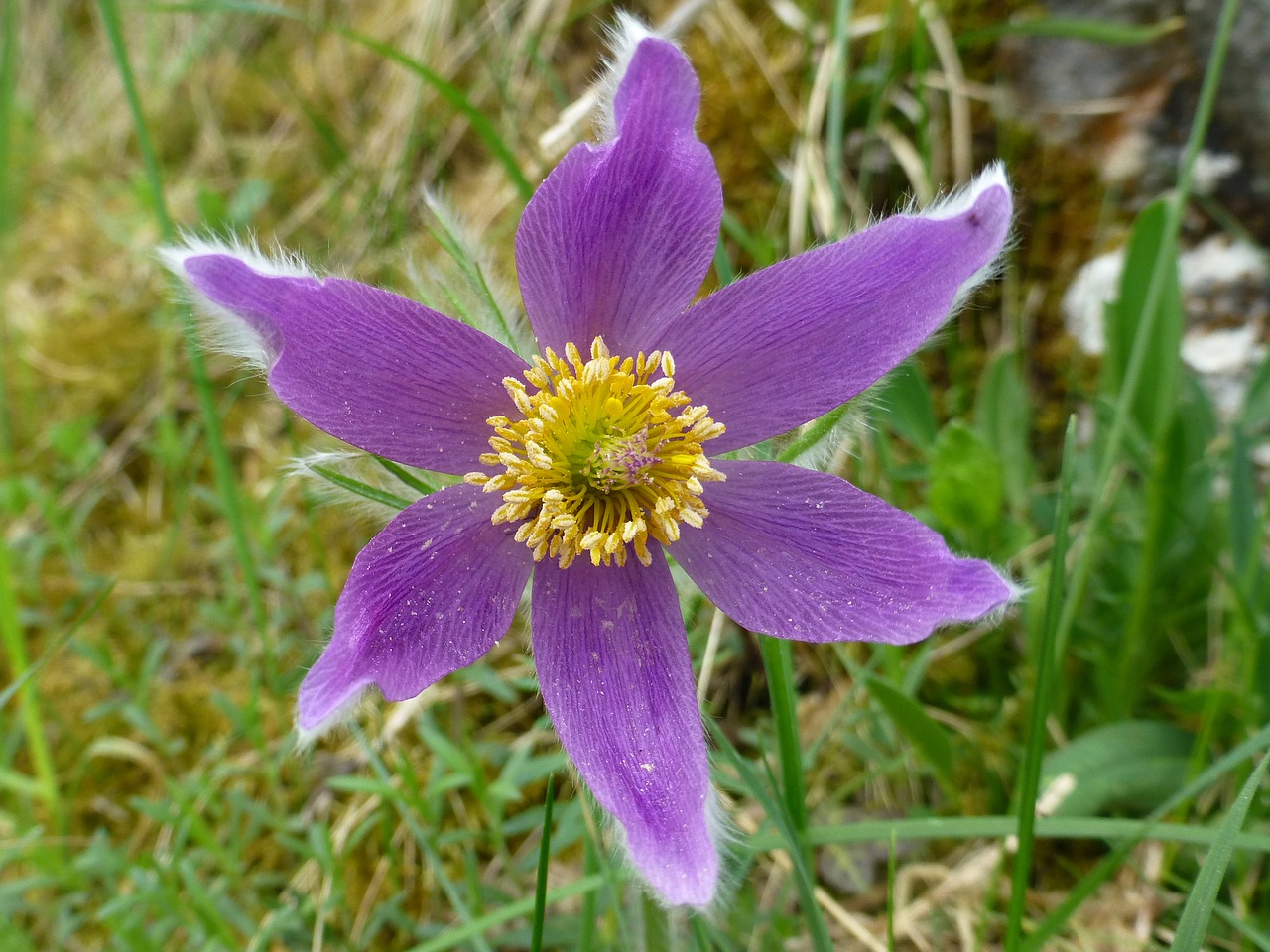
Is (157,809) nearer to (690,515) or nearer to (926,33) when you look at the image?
(690,515)

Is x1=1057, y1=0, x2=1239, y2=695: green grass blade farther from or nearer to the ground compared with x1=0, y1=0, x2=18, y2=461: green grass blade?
nearer to the ground

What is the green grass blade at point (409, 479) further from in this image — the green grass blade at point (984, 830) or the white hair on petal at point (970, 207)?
the white hair on petal at point (970, 207)

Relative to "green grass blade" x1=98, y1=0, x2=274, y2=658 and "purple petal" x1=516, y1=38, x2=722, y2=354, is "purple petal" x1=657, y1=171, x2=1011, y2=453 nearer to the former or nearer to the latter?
"purple petal" x1=516, y1=38, x2=722, y2=354

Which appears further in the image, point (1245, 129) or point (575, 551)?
point (1245, 129)

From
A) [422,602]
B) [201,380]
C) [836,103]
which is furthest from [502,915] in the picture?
[836,103]

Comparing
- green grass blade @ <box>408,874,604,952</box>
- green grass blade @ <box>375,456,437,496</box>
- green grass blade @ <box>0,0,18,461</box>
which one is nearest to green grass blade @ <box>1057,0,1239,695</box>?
green grass blade @ <box>408,874,604,952</box>

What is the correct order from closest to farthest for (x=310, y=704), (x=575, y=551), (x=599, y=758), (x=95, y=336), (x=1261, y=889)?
(x=310, y=704) → (x=599, y=758) → (x=575, y=551) → (x=1261, y=889) → (x=95, y=336)

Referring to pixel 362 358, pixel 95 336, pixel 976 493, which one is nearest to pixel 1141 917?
pixel 976 493
